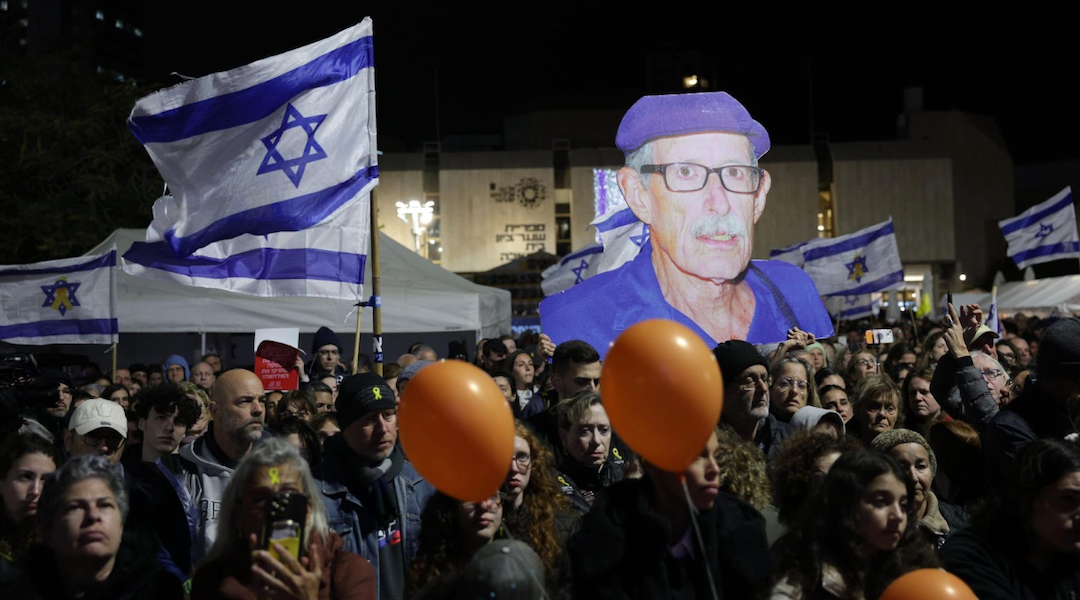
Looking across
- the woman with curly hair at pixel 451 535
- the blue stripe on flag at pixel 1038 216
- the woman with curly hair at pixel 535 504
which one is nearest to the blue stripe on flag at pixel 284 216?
the woman with curly hair at pixel 535 504

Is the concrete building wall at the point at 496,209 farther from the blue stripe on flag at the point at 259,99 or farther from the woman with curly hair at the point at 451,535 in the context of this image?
the woman with curly hair at the point at 451,535

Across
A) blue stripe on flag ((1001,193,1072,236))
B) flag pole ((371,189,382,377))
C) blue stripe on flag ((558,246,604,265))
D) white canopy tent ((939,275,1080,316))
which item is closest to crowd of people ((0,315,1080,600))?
flag pole ((371,189,382,377))

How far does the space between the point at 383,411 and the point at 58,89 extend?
24.7m

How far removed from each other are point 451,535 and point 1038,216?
16.3 meters

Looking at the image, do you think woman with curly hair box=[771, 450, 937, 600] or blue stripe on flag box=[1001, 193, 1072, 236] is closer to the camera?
woman with curly hair box=[771, 450, 937, 600]

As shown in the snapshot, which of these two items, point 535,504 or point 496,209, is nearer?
point 535,504

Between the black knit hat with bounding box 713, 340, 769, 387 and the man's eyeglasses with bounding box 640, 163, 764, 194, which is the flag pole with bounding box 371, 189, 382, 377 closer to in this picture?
the man's eyeglasses with bounding box 640, 163, 764, 194

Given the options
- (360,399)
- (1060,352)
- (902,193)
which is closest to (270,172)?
(360,399)

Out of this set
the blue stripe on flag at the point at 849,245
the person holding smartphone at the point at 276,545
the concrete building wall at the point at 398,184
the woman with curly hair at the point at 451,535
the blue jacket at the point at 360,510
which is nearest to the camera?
the person holding smartphone at the point at 276,545

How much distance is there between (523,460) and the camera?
386cm

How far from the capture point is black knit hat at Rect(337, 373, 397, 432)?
4355 millimetres

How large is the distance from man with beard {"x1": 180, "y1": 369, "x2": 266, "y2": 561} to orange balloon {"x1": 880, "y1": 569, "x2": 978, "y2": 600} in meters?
2.95

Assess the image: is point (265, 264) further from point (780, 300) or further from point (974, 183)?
point (974, 183)

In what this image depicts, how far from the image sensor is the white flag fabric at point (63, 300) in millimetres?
11938
